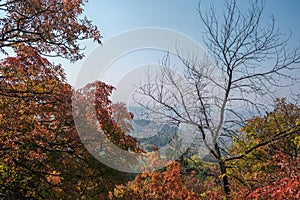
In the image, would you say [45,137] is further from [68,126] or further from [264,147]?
[264,147]

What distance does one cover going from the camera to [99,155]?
579 centimetres

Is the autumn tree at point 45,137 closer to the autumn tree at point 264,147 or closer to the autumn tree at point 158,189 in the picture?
the autumn tree at point 158,189

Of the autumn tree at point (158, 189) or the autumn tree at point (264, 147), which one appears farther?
the autumn tree at point (264, 147)

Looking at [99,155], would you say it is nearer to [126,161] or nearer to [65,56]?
[126,161]

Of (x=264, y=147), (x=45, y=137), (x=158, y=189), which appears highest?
(x=264, y=147)

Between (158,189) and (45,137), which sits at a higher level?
(45,137)

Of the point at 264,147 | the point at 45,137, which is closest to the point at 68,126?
the point at 45,137

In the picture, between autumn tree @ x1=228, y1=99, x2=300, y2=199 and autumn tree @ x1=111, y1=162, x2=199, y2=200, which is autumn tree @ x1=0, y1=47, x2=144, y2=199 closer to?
autumn tree @ x1=111, y1=162, x2=199, y2=200

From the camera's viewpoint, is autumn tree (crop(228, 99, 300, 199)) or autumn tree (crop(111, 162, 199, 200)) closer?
autumn tree (crop(111, 162, 199, 200))

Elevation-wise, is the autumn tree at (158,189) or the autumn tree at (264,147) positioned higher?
the autumn tree at (264,147)

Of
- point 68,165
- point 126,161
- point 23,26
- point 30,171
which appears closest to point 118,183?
point 126,161

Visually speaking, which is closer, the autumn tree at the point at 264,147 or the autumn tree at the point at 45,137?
the autumn tree at the point at 45,137

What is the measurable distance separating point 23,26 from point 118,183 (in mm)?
4007

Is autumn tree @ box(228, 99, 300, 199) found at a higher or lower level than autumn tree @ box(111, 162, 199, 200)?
higher
